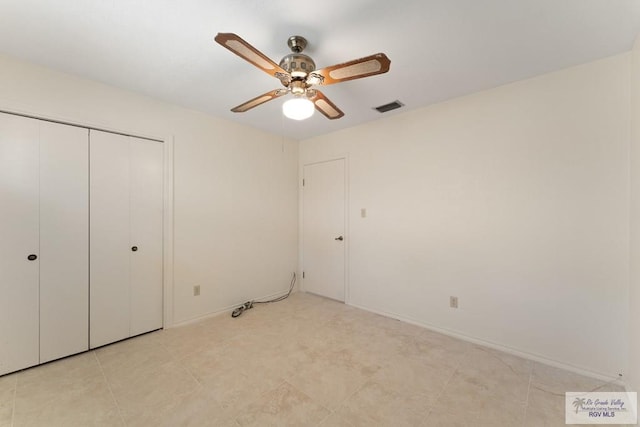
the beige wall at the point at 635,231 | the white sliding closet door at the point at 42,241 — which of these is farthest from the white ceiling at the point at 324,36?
the white sliding closet door at the point at 42,241

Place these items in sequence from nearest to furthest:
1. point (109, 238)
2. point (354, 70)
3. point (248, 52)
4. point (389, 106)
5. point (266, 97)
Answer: point (248, 52) → point (354, 70) → point (266, 97) → point (109, 238) → point (389, 106)

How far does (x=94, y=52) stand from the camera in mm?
1858

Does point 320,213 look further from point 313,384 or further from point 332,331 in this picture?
point 313,384

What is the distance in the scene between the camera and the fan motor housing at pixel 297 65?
62.7 inches

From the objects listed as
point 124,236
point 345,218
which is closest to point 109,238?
point 124,236

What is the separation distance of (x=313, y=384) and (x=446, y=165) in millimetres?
2338

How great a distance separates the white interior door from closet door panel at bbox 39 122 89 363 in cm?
253

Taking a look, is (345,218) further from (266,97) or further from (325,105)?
(266,97)

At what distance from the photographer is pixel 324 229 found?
3.75 m

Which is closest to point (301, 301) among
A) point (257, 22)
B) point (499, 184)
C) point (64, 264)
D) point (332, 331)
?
point (332, 331)

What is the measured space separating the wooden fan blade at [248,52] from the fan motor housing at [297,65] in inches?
2.1

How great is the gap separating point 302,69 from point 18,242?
252 centimetres

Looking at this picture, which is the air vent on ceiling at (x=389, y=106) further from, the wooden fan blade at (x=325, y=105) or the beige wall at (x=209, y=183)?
the beige wall at (x=209, y=183)

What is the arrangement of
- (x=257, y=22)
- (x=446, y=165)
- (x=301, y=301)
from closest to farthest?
→ (x=257, y=22) < (x=446, y=165) < (x=301, y=301)
